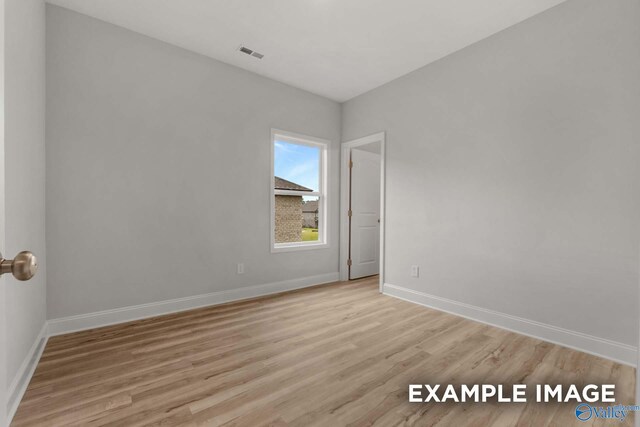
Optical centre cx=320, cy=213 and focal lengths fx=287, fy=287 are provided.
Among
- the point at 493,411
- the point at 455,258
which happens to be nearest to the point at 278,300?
the point at 455,258

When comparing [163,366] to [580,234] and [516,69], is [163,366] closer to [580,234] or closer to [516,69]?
[580,234]

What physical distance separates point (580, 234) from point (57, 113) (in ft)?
14.4

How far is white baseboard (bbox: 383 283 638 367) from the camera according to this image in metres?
2.07

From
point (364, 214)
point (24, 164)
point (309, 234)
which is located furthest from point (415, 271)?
point (24, 164)

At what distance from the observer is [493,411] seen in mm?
1550

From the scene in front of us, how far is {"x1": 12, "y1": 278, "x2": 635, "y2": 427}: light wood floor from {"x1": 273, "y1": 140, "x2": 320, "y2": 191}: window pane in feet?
6.22

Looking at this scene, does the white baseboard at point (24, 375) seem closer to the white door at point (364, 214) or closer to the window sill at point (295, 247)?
the window sill at point (295, 247)

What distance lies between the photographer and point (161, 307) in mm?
2908

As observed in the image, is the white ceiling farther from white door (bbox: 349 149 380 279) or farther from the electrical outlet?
the electrical outlet

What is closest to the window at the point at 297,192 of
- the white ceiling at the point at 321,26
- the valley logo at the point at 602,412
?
the white ceiling at the point at 321,26

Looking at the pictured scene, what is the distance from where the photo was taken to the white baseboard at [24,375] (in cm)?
148

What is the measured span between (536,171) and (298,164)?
276 centimetres

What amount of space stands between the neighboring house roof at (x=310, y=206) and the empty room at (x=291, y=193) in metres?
0.51

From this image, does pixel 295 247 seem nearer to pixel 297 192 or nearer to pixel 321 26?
pixel 297 192
